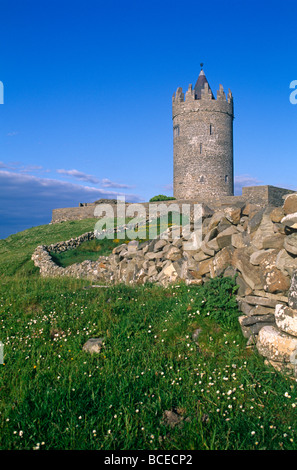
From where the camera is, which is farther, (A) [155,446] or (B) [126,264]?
(B) [126,264]

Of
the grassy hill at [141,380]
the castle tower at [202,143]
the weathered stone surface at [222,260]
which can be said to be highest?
the castle tower at [202,143]

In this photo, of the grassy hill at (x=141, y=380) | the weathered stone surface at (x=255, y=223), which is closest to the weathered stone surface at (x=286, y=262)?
the grassy hill at (x=141, y=380)

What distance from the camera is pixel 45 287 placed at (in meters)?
10.1

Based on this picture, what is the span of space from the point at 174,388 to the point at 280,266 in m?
2.71

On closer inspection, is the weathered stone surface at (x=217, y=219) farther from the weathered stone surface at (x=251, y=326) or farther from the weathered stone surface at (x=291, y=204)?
the weathered stone surface at (x=251, y=326)

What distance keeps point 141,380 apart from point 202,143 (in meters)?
43.3

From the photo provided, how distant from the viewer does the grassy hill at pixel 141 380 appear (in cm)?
377

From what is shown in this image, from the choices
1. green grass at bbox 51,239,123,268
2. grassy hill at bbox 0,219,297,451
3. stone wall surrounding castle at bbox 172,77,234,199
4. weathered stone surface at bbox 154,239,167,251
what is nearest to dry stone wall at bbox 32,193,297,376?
weathered stone surface at bbox 154,239,167,251

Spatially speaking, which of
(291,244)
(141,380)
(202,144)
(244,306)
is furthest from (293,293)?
(202,144)

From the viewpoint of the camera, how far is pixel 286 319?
5191mm

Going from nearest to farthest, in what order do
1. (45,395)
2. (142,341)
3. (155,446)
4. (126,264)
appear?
(155,446) < (45,395) < (142,341) < (126,264)
